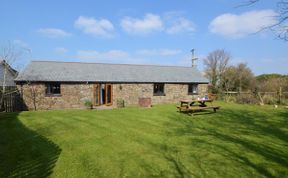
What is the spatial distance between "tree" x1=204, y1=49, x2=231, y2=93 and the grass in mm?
28223

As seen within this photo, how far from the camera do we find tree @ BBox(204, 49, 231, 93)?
115 feet

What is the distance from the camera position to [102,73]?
60.8 ft

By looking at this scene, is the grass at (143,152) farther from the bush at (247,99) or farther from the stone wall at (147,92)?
the bush at (247,99)

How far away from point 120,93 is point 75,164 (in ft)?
43.8

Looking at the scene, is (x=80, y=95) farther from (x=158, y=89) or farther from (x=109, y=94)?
(x=158, y=89)

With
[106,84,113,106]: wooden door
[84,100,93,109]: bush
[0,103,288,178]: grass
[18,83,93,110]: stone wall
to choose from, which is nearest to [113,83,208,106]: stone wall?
[106,84,113,106]: wooden door

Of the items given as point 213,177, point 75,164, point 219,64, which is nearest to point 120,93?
point 75,164

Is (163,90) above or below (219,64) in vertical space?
below

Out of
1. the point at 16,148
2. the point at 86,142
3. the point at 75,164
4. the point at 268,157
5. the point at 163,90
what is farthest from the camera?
the point at 163,90

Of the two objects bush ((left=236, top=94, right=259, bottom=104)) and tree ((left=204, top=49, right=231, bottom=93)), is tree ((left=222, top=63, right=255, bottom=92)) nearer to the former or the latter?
tree ((left=204, top=49, right=231, bottom=93))

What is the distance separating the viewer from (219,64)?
→ 37031mm

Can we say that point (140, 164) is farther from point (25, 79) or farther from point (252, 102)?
point (252, 102)

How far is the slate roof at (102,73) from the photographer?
16.1 meters

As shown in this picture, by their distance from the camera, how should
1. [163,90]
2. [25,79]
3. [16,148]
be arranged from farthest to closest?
1. [163,90]
2. [25,79]
3. [16,148]
